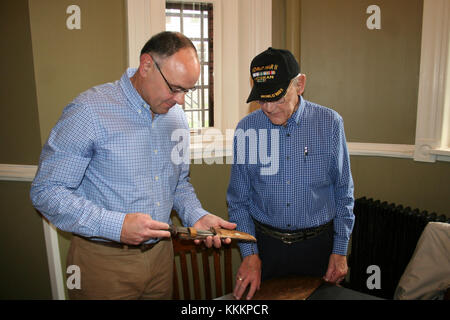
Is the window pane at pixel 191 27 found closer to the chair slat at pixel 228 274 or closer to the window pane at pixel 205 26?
the window pane at pixel 205 26

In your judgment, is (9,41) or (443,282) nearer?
(443,282)

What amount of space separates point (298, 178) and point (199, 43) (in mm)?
1703

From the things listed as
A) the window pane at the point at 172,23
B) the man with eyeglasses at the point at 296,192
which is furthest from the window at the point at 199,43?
the man with eyeglasses at the point at 296,192

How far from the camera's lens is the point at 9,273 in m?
2.71

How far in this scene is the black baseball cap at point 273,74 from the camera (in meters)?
1.66

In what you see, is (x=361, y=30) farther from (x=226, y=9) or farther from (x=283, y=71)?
(x=283, y=71)

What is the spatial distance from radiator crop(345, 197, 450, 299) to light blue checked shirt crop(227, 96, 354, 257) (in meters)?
1.11

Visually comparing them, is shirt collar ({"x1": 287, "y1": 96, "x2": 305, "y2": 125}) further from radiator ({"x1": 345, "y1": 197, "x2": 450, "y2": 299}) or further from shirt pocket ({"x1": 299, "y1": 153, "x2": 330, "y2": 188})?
radiator ({"x1": 345, "y1": 197, "x2": 450, "y2": 299})

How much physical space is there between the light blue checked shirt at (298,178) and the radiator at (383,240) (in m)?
1.11

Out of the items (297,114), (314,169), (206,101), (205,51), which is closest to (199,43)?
(205,51)
